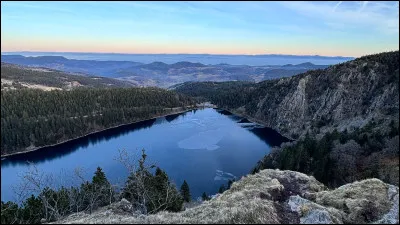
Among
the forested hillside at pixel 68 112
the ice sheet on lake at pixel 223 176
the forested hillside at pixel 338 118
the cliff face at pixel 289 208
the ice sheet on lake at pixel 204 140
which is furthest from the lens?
the ice sheet on lake at pixel 204 140

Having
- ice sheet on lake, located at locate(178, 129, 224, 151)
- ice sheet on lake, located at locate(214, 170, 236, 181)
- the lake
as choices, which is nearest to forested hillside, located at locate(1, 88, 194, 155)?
the lake

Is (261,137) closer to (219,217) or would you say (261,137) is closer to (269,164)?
(269,164)

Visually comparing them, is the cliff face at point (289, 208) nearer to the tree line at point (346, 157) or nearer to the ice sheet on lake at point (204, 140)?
the tree line at point (346, 157)

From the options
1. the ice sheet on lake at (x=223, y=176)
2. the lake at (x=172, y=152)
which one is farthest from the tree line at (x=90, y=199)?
the ice sheet on lake at (x=223, y=176)

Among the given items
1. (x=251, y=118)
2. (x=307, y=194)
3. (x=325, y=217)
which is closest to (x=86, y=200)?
(x=307, y=194)

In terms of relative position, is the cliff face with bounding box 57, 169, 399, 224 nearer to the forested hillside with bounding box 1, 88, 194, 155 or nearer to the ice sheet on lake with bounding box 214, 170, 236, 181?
the ice sheet on lake with bounding box 214, 170, 236, 181

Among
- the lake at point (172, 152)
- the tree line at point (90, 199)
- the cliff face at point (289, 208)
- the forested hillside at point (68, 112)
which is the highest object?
the cliff face at point (289, 208)

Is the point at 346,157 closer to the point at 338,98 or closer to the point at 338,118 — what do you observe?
the point at 338,118

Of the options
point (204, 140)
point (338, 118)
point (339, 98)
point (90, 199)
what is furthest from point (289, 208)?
point (339, 98)
